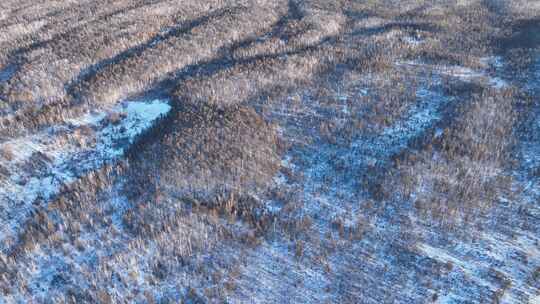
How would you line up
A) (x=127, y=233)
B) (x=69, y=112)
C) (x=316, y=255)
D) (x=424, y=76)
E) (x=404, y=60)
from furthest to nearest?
1. (x=404, y=60)
2. (x=424, y=76)
3. (x=69, y=112)
4. (x=127, y=233)
5. (x=316, y=255)

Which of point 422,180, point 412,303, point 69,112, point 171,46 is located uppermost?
point 171,46

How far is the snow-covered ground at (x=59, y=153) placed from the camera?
9.07 meters

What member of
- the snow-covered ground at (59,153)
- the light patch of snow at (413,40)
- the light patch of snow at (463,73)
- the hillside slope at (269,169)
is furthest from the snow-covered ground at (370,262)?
the light patch of snow at (413,40)

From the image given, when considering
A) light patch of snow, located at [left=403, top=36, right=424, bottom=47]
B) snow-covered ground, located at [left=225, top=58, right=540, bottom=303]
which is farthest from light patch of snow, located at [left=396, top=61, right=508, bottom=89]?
snow-covered ground, located at [left=225, top=58, right=540, bottom=303]

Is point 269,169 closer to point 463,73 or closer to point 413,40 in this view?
point 463,73

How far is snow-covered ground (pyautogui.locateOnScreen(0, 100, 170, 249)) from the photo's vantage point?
29.8 feet

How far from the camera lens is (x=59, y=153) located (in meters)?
10.6

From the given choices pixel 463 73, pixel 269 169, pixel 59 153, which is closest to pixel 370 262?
pixel 269 169

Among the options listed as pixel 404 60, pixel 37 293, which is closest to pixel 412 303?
pixel 37 293

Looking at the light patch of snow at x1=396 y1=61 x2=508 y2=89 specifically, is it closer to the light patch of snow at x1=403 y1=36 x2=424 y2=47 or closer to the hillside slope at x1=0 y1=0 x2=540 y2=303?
the hillside slope at x1=0 y1=0 x2=540 y2=303

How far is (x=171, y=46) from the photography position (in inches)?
667

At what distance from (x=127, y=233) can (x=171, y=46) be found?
35.5 ft

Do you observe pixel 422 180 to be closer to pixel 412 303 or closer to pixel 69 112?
pixel 412 303

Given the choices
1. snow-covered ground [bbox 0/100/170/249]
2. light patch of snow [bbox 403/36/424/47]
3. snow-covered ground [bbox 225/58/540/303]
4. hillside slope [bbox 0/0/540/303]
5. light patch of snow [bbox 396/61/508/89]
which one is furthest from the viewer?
light patch of snow [bbox 403/36/424/47]
